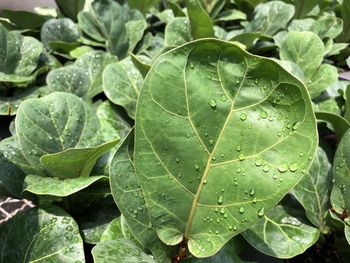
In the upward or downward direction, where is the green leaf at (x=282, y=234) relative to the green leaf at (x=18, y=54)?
downward

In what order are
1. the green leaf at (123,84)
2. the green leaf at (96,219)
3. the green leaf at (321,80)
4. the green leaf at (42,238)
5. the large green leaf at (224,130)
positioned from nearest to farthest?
the large green leaf at (224,130) → the green leaf at (42,238) → the green leaf at (96,219) → the green leaf at (123,84) → the green leaf at (321,80)

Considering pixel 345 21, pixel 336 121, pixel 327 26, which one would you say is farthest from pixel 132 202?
pixel 345 21

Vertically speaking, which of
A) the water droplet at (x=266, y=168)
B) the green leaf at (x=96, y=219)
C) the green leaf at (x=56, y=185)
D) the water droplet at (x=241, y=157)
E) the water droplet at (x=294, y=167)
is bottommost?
the green leaf at (x=96, y=219)

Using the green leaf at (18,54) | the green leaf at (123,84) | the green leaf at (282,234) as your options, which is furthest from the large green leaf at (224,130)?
the green leaf at (18,54)

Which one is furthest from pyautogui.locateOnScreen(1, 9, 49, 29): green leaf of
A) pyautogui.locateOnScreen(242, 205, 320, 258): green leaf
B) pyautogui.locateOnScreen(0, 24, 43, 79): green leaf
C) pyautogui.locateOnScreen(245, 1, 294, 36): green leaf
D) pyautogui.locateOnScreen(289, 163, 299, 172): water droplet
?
pyautogui.locateOnScreen(289, 163, 299, 172): water droplet

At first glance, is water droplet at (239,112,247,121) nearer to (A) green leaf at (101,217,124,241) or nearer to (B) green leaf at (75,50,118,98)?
(A) green leaf at (101,217,124,241)

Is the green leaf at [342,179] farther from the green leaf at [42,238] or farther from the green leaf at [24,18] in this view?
the green leaf at [24,18]

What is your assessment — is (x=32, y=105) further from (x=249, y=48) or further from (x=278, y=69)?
(x=249, y=48)
